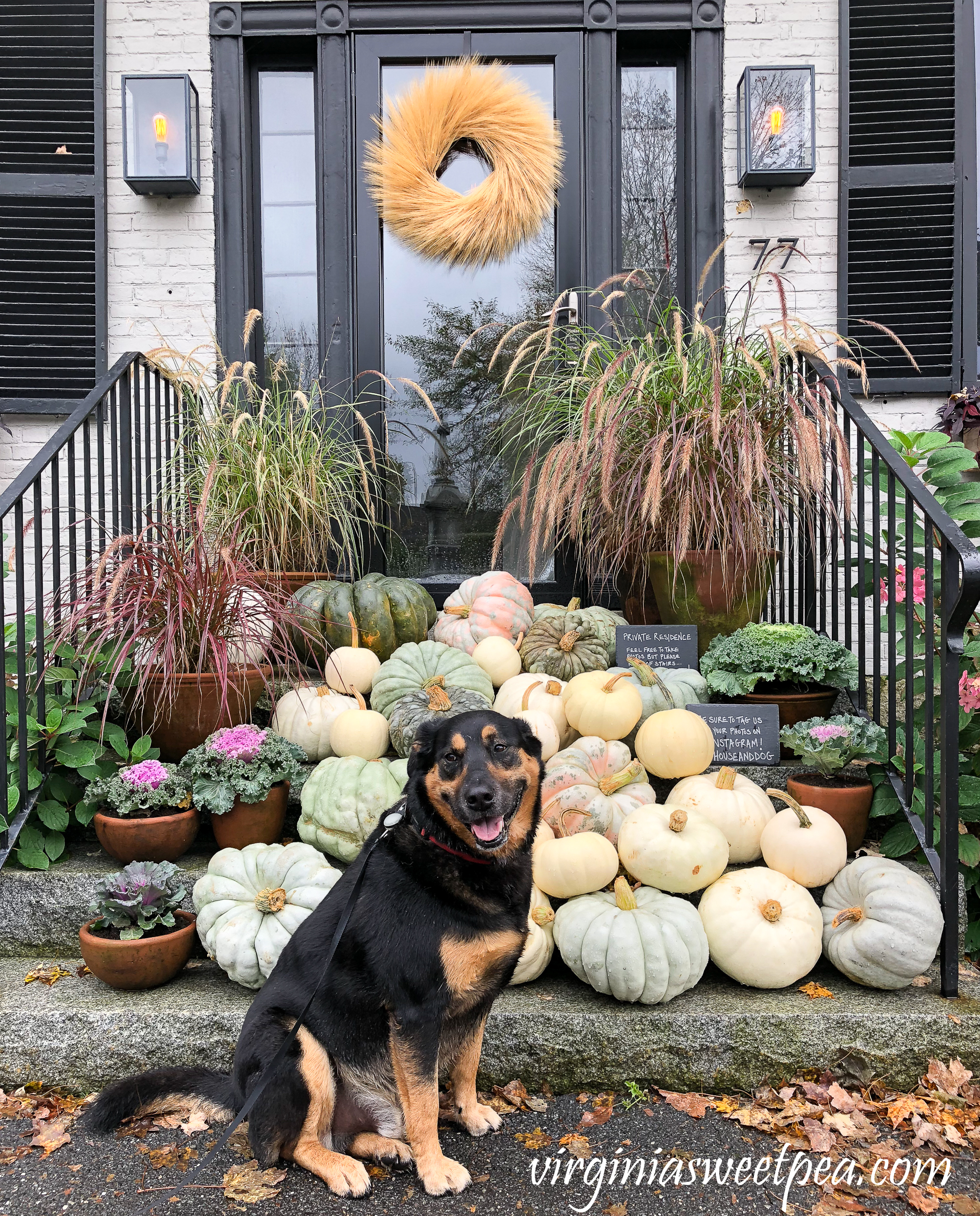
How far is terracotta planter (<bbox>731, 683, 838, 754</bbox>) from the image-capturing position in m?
3.13

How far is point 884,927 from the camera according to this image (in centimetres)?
227

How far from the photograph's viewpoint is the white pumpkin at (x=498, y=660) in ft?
11.3

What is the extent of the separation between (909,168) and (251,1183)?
512 cm

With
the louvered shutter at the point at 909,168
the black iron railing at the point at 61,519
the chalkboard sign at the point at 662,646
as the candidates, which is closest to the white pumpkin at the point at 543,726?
the chalkboard sign at the point at 662,646

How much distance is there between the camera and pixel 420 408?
4.66 meters

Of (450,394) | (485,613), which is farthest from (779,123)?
(485,613)

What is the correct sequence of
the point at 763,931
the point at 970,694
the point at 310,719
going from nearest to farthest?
1. the point at 763,931
2. the point at 970,694
3. the point at 310,719

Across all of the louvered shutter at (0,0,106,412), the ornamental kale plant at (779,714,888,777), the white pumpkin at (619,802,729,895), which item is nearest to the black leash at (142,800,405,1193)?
the white pumpkin at (619,802,729,895)

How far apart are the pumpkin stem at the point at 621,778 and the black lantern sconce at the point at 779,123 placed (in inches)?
127

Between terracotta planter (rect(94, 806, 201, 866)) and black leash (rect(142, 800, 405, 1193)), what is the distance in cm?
94

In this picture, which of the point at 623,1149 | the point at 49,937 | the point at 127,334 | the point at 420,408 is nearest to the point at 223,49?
the point at 127,334

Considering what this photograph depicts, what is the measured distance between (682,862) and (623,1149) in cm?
75

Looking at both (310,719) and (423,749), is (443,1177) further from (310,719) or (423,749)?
(310,719)

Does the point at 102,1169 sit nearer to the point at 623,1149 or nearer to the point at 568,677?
the point at 623,1149
